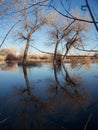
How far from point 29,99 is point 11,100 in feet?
1.14

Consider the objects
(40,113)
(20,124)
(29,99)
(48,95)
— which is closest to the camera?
(20,124)

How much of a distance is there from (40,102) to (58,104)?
0.39 metres

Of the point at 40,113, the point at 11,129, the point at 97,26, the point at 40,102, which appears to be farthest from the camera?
the point at 40,102

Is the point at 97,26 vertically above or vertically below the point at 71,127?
above

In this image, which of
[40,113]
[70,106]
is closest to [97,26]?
[40,113]

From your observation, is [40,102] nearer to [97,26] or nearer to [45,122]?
[45,122]

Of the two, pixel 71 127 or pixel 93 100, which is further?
pixel 93 100

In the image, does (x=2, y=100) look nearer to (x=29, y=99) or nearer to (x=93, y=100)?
(x=29, y=99)

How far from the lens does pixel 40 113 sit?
129 inches

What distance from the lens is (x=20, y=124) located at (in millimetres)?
2832

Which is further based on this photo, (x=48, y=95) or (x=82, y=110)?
(x=48, y=95)

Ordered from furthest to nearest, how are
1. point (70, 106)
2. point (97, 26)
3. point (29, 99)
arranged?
point (29, 99)
point (70, 106)
point (97, 26)

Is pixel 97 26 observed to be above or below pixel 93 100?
above

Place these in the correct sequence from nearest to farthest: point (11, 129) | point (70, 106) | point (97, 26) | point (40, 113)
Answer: point (97, 26) → point (11, 129) → point (40, 113) → point (70, 106)
